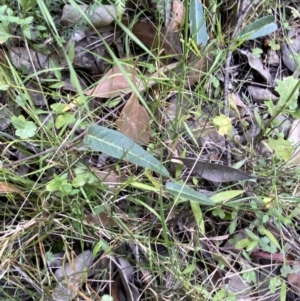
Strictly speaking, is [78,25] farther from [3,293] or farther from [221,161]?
[3,293]

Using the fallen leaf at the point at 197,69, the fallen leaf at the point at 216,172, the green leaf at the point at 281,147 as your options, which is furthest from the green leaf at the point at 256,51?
the fallen leaf at the point at 216,172

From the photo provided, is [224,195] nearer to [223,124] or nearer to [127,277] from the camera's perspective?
[223,124]

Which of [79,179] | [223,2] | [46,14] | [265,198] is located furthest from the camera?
[223,2]

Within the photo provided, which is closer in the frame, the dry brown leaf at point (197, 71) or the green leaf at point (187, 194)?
the green leaf at point (187, 194)

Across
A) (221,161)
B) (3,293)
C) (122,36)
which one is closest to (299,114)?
(221,161)

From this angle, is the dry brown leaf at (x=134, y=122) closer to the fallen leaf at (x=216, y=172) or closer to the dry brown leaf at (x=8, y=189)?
the fallen leaf at (x=216, y=172)

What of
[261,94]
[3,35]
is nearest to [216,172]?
[261,94]
